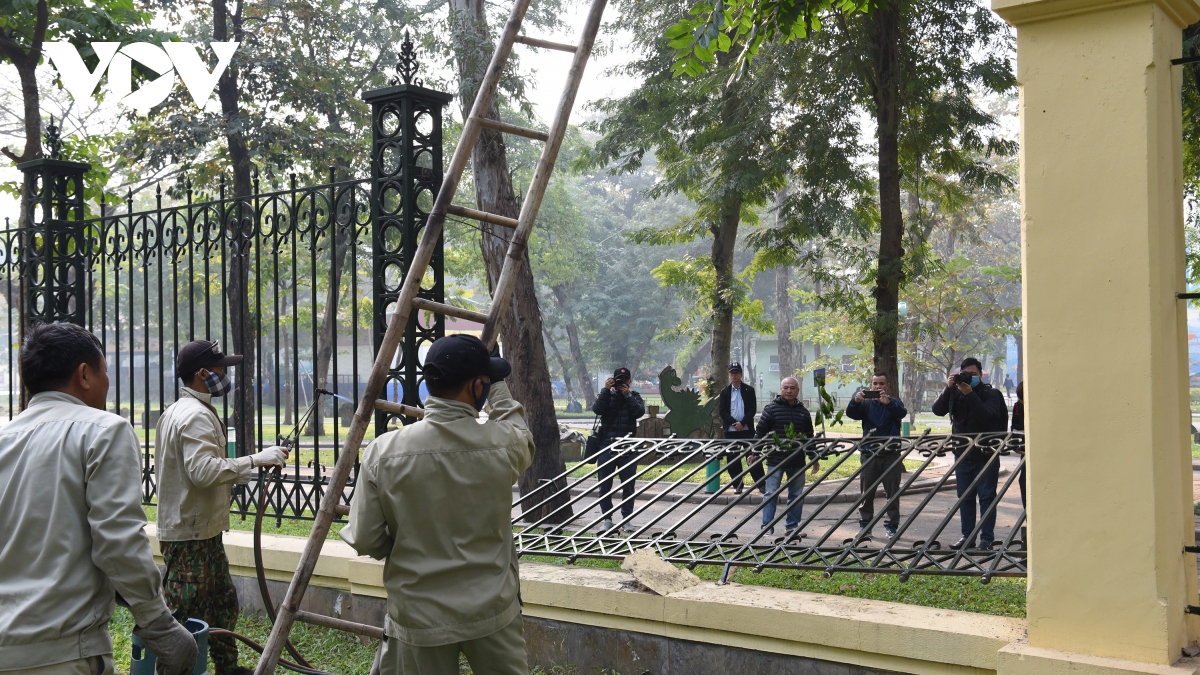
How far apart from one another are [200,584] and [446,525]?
237 centimetres

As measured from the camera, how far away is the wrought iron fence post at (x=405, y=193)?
5648 mm

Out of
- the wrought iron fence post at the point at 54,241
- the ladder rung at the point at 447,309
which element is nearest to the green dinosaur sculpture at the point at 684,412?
the wrought iron fence post at the point at 54,241

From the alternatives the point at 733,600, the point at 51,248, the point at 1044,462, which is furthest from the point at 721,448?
the point at 51,248

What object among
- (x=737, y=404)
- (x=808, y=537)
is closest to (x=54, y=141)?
(x=808, y=537)

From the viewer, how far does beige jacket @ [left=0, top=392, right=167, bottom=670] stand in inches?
120

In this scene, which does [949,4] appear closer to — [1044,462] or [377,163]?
[377,163]

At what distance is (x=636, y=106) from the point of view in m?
19.0

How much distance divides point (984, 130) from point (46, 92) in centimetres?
2662

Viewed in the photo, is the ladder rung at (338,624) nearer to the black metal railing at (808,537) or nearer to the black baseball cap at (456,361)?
the black metal railing at (808,537)

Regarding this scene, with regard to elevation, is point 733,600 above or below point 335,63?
below

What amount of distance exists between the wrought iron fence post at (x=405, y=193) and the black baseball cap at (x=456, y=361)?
202 centimetres

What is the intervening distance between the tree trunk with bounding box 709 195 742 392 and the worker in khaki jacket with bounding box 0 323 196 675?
54.9ft

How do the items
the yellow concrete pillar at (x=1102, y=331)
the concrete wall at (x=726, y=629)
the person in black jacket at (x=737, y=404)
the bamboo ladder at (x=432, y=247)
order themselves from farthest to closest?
the person in black jacket at (x=737, y=404) < the bamboo ladder at (x=432, y=247) < the concrete wall at (x=726, y=629) < the yellow concrete pillar at (x=1102, y=331)

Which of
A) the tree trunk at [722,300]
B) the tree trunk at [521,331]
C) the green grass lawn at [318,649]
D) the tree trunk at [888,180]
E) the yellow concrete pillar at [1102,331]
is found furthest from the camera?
the tree trunk at [722,300]
